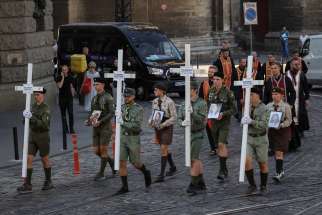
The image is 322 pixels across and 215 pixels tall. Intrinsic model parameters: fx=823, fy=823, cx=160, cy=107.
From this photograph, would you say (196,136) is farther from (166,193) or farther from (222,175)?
(222,175)

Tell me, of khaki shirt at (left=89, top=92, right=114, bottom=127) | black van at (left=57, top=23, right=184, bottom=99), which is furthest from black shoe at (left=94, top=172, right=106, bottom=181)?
black van at (left=57, top=23, right=184, bottom=99)

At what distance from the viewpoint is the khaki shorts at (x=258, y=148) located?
1173cm

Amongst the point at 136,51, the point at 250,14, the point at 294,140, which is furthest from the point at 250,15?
the point at 294,140

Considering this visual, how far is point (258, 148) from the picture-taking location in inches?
463

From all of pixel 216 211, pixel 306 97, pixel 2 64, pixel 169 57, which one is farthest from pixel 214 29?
pixel 216 211

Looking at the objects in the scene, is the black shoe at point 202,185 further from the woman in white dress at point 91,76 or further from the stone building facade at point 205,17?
the stone building facade at point 205,17

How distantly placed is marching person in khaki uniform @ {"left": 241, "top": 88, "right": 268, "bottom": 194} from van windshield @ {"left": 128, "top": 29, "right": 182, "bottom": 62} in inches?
576

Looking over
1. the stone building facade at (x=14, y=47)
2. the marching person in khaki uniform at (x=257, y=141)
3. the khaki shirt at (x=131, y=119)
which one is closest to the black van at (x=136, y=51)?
the stone building facade at (x=14, y=47)

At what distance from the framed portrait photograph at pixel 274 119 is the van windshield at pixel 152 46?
45.9 ft

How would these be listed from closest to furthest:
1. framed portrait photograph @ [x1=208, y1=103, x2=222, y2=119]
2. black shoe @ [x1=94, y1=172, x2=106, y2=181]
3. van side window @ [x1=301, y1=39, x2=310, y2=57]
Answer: framed portrait photograph @ [x1=208, y1=103, x2=222, y2=119]
black shoe @ [x1=94, y1=172, x2=106, y2=181]
van side window @ [x1=301, y1=39, x2=310, y2=57]

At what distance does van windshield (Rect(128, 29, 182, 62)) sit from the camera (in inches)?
1047

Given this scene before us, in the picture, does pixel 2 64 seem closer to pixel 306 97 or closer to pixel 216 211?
pixel 306 97

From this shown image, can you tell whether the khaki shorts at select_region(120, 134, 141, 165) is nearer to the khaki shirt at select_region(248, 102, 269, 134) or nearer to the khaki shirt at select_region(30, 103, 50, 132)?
the khaki shirt at select_region(30, 103, 50, 132)

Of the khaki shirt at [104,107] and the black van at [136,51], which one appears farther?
the black van at [136,51]
